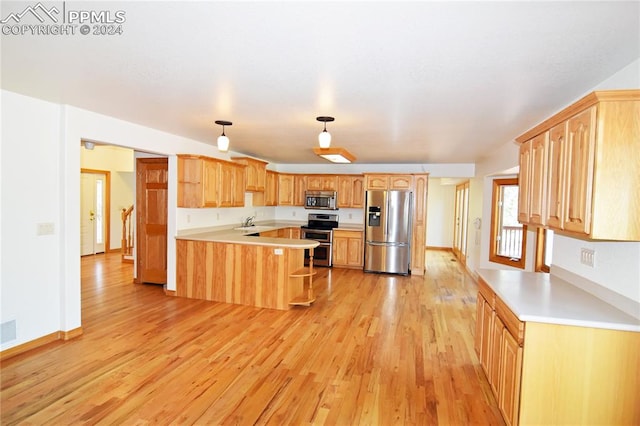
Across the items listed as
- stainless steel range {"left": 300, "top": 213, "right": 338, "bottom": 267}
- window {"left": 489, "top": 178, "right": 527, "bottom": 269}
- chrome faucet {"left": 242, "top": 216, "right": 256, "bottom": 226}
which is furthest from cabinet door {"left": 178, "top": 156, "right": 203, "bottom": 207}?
window {"left": 489, "top": 178, "right": 527, "bottom": 269}

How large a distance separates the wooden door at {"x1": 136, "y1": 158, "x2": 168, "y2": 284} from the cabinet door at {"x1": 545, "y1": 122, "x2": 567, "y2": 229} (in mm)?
5305

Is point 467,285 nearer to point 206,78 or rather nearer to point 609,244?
point 609,244

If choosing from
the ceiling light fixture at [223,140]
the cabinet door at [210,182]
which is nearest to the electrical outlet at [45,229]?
the ceiling light fixture at [223,140]

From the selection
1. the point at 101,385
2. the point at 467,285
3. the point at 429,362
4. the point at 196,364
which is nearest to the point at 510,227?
the point at 467,285

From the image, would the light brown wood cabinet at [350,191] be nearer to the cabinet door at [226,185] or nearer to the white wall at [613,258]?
the cabinet door at [226,185]

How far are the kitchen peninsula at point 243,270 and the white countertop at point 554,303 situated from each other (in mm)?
2548

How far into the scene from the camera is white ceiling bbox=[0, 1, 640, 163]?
168cm

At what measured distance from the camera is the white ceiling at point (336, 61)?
1.68 m

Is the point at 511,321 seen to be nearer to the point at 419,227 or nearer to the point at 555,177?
the point at 555,177

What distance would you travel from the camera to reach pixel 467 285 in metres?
6.34

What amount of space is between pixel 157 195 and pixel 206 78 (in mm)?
3708

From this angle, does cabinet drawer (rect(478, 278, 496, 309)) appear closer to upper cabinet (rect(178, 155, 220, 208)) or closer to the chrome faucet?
upper cabinet (rect(178, 155, 220, 208))

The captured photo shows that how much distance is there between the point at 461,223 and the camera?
29.7ft

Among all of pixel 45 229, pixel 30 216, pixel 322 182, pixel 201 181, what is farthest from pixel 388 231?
pixel 30 216
